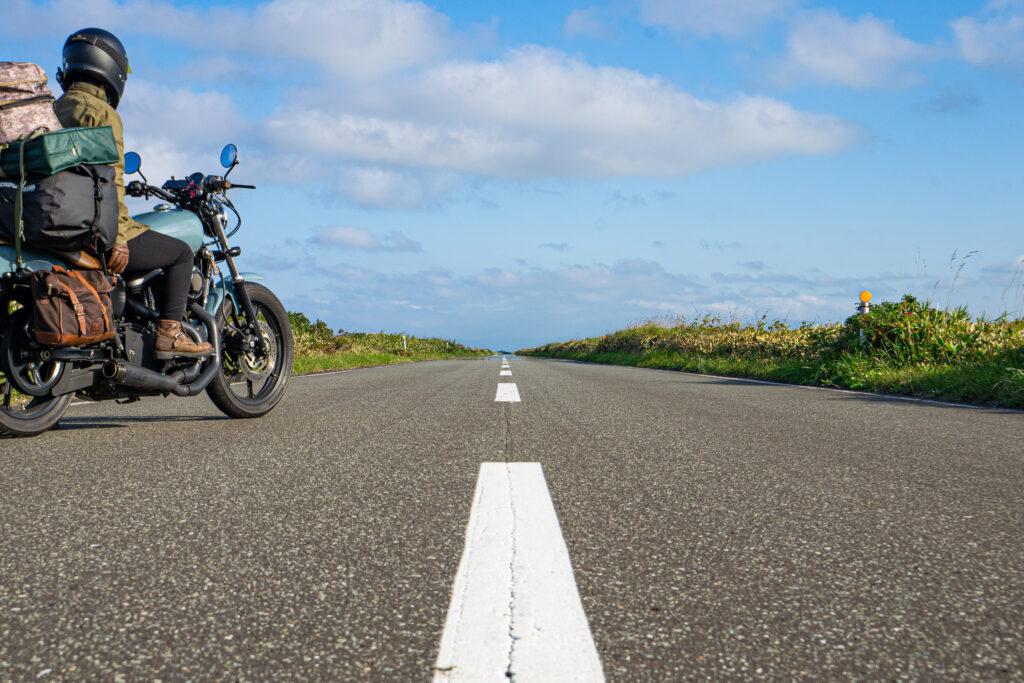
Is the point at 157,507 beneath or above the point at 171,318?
beneath

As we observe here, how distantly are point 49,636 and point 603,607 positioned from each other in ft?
3.92

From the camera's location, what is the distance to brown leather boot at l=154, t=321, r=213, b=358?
4.16 m

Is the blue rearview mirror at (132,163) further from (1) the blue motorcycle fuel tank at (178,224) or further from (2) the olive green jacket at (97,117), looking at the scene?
(1) the blue motorcycle fuel tank at (178,224)

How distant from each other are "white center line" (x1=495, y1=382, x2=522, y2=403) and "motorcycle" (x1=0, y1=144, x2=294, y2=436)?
2.00m

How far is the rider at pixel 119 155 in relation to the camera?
377 centimetres

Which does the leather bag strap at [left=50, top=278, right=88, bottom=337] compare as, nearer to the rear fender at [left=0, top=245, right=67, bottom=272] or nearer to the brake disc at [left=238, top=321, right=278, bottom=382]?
the rear fender at [left=0, top=245, right=67, bottom=272]

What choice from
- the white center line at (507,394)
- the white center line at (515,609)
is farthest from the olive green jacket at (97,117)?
the white center line at (507,394)

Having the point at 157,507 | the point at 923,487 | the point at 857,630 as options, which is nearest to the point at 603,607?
the point at 857,630

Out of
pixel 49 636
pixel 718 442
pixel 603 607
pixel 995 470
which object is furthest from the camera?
pixel 718 442

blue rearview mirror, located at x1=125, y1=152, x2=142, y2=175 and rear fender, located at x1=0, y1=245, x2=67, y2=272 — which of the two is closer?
rear fender, located at x1=0, y1=245, x2=67, y2=272

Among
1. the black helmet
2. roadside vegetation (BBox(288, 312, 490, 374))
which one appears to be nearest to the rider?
the black helmet

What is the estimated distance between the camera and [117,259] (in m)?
3.87

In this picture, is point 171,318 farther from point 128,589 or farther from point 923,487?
point 923,487

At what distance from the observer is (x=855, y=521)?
2439mm
